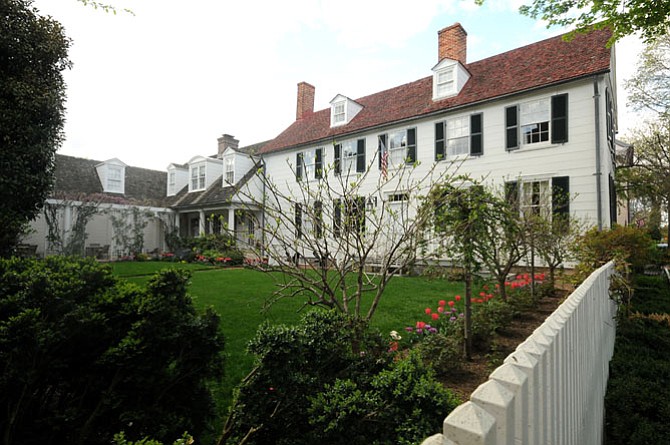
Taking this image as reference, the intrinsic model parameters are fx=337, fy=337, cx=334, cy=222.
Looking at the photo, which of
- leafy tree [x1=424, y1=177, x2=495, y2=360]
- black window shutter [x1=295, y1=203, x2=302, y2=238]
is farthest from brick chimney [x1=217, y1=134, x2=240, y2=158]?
leafy tree [x1=424, y1=177, x2=495, y2=360]

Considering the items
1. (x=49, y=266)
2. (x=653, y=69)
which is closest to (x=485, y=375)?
(x=49, y=266)

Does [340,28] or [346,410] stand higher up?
[340,28]

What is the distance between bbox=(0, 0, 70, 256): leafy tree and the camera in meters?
8.36

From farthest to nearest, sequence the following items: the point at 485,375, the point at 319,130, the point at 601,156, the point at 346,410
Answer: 1. the point at 319,130
2. the point at 601,156
3. the point at 485,375
4. the point at 346,410

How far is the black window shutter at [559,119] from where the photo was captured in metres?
10.3

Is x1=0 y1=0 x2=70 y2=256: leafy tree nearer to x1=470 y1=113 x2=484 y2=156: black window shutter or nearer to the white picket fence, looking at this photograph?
the white picket fence

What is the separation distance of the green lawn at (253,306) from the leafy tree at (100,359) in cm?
74

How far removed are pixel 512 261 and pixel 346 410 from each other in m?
4.97

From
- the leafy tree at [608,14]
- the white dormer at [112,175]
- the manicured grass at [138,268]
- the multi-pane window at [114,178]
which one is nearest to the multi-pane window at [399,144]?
the leafy tree at [608,14]

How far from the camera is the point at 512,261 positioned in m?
5.77

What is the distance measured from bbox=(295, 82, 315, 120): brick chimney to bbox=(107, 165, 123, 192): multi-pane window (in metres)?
12.3

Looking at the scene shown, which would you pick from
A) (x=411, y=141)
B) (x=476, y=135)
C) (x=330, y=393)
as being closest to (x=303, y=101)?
(x=411, y=141)

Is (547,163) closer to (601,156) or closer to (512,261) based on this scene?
(601,156)

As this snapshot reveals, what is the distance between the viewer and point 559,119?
409 inches
